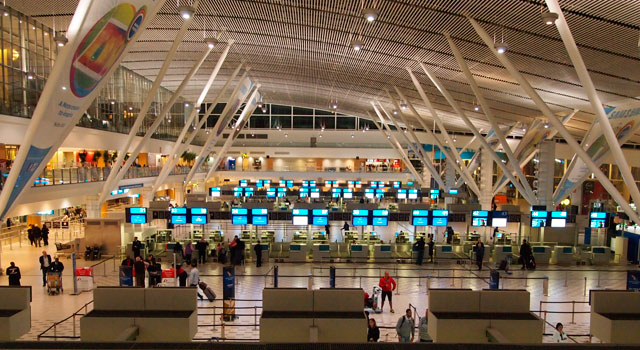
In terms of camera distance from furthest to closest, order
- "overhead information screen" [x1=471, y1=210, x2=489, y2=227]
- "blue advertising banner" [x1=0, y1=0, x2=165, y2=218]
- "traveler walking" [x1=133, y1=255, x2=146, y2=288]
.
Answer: "overhead information screen" [x1=471, y1=210, x2=489, y2=227] → "traveler walking" [x1=133, y1=255, x2=146, y2=288] → "blue advertising banner" [x1=0, y1=0, x2=165, y2=218]

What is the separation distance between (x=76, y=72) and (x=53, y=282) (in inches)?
277

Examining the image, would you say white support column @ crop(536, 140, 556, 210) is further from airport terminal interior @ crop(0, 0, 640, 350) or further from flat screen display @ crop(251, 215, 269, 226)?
flat screen display @ crop(251, 215, 269, 226)

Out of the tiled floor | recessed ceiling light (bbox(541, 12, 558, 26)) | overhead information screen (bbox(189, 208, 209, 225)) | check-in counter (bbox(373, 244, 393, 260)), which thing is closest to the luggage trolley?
the tiled floor

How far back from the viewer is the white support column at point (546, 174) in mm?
25328

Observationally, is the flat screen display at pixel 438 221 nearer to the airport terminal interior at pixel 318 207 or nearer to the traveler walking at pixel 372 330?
the airport terminal interior at pixel 318 207

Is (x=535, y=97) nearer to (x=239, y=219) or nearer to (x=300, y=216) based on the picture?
(x=300, y=216)

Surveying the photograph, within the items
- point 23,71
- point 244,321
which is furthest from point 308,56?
point 244,321

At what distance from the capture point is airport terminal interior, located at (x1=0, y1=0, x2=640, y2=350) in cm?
541

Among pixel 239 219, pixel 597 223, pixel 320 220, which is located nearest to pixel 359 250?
pixel 320 220

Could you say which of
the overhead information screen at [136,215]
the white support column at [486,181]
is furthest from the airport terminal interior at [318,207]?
the white support column at [486,181]

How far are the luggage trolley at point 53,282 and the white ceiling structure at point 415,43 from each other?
31.5ft

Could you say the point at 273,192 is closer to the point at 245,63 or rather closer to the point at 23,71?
the point at 245,63

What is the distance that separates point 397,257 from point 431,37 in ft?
31.7

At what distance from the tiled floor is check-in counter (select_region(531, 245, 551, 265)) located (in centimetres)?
157
